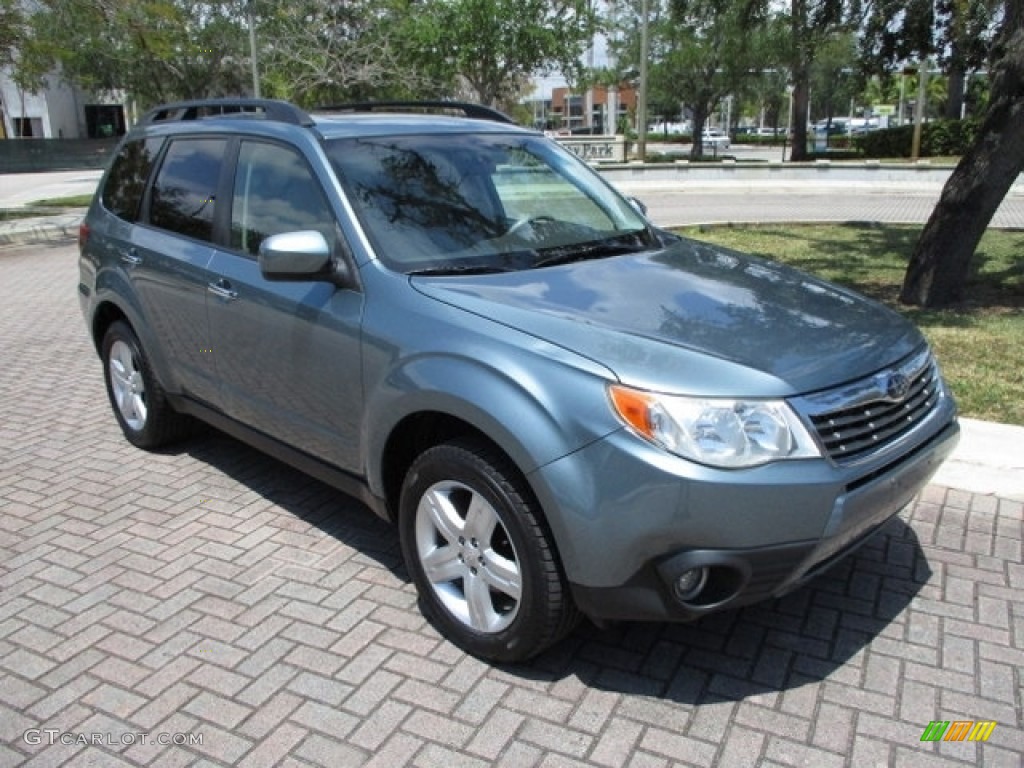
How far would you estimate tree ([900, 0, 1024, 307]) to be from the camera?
7.29 m

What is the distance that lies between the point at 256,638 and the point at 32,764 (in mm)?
818

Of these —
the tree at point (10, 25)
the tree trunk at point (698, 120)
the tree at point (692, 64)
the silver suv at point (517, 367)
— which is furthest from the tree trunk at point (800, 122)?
the silver suv at point (517, 367)

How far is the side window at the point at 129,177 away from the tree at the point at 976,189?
634 cm

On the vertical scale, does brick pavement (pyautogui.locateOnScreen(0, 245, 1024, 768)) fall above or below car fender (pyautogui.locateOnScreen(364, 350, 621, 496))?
below

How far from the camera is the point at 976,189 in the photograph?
7543mm

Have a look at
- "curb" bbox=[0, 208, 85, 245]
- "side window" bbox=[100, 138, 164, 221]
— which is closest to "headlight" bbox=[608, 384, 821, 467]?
"side window" bbox=[100, 138, 164, 221]

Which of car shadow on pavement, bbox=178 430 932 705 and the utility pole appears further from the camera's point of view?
the utility pole

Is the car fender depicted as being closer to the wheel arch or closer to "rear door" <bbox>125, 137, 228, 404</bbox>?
the wheel arch

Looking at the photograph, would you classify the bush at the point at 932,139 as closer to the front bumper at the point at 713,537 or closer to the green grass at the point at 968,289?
the green grass at the point at 968,289

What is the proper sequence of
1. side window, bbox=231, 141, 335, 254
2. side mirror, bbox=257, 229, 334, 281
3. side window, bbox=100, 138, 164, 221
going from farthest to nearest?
side window, bbox=100, 138, 164, 221
side window, bbox=231, 141, 335, 254
side mirror, bbox=257, 229, 334, 281

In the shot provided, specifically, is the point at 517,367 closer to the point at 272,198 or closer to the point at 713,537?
the point at 713,537

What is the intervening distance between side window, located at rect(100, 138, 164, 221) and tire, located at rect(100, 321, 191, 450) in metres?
0.66

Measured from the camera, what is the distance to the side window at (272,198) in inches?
140

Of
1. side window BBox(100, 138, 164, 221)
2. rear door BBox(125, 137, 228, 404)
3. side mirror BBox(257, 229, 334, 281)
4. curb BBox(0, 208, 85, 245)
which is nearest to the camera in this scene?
side mirror BBox(257, 229, 334, 281)
